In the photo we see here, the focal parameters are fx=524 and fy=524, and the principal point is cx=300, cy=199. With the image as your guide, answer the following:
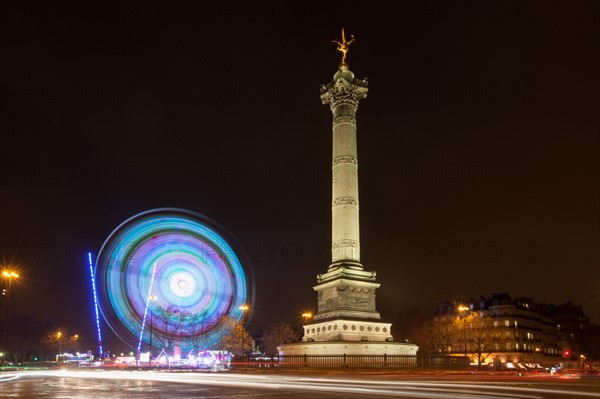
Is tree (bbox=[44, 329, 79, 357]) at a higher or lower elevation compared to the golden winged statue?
lower

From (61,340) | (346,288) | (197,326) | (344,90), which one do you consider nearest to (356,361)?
(346,288)

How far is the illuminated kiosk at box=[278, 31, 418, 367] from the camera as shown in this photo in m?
41.2

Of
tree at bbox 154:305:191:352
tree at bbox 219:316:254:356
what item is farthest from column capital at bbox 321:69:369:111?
tree at bbox 154:305:191:352

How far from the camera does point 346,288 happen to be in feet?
143

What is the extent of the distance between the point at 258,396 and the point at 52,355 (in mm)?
98162

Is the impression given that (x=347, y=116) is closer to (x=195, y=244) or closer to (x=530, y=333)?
(x=195, y=244)

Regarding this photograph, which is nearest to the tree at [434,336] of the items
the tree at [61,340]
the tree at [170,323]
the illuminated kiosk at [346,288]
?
the illuminated kiosk at [346,288]

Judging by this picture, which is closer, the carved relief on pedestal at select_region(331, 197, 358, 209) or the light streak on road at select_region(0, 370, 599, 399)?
the light streak on road at select_region(0, 370, 599, 399)

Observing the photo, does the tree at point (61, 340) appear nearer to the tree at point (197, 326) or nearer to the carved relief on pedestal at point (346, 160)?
the tree at point (197, 326)

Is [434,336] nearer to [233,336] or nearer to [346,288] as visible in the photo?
[233,336]

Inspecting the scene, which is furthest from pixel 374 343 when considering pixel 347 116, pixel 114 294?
pixel 114 294

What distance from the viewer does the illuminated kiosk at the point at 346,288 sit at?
41156 mm

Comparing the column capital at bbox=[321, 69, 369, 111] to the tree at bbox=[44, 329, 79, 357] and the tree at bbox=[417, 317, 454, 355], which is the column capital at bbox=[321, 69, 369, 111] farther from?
the tree at bbox=[44, 329, 79, 357]

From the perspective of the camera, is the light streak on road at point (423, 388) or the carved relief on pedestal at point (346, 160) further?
the carved relief on pedestal at point (346, 160)
